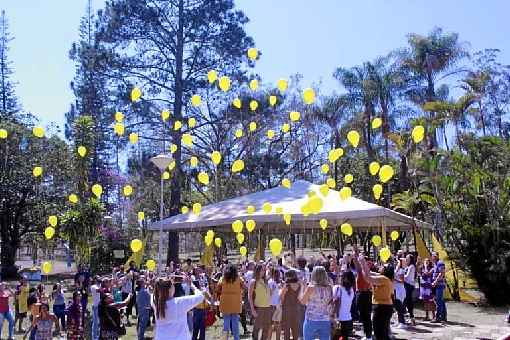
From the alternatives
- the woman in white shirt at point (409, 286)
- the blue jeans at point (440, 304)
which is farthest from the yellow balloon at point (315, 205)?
the blue jeans at point (440, 304)

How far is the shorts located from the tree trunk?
51.7 feet

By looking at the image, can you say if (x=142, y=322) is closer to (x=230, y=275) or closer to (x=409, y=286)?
(x=230, y=275)

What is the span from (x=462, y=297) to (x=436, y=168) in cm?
351

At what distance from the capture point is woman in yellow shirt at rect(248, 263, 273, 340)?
8.02 metres

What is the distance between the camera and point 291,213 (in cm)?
1362

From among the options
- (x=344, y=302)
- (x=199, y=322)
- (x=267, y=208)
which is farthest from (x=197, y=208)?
(x=344, y=302)

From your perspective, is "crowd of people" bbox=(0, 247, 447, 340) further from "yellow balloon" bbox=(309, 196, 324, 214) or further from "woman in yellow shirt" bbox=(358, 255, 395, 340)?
"yellow balloon" bbox=(309, 196, 324, 214)

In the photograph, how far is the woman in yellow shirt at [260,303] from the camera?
26.3 feet

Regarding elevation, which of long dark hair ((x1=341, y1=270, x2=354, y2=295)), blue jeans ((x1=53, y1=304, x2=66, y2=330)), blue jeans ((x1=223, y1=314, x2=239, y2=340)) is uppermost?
long dark hair ((x1=341, y1=270, x2=354, y2=295))

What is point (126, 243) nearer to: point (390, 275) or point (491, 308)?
point (491, 308)

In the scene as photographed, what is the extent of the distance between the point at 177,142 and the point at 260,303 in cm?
1646

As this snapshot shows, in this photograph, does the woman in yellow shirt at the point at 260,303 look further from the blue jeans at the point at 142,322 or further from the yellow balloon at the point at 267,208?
the yellow balloon at the point at 267,208

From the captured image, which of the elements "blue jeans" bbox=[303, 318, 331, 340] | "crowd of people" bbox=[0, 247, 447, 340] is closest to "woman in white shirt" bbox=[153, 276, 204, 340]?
"crowd of people" bbox=[0, 247, 447, 340]

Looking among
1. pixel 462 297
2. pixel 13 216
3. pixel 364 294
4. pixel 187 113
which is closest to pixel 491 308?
pixel 462 297
